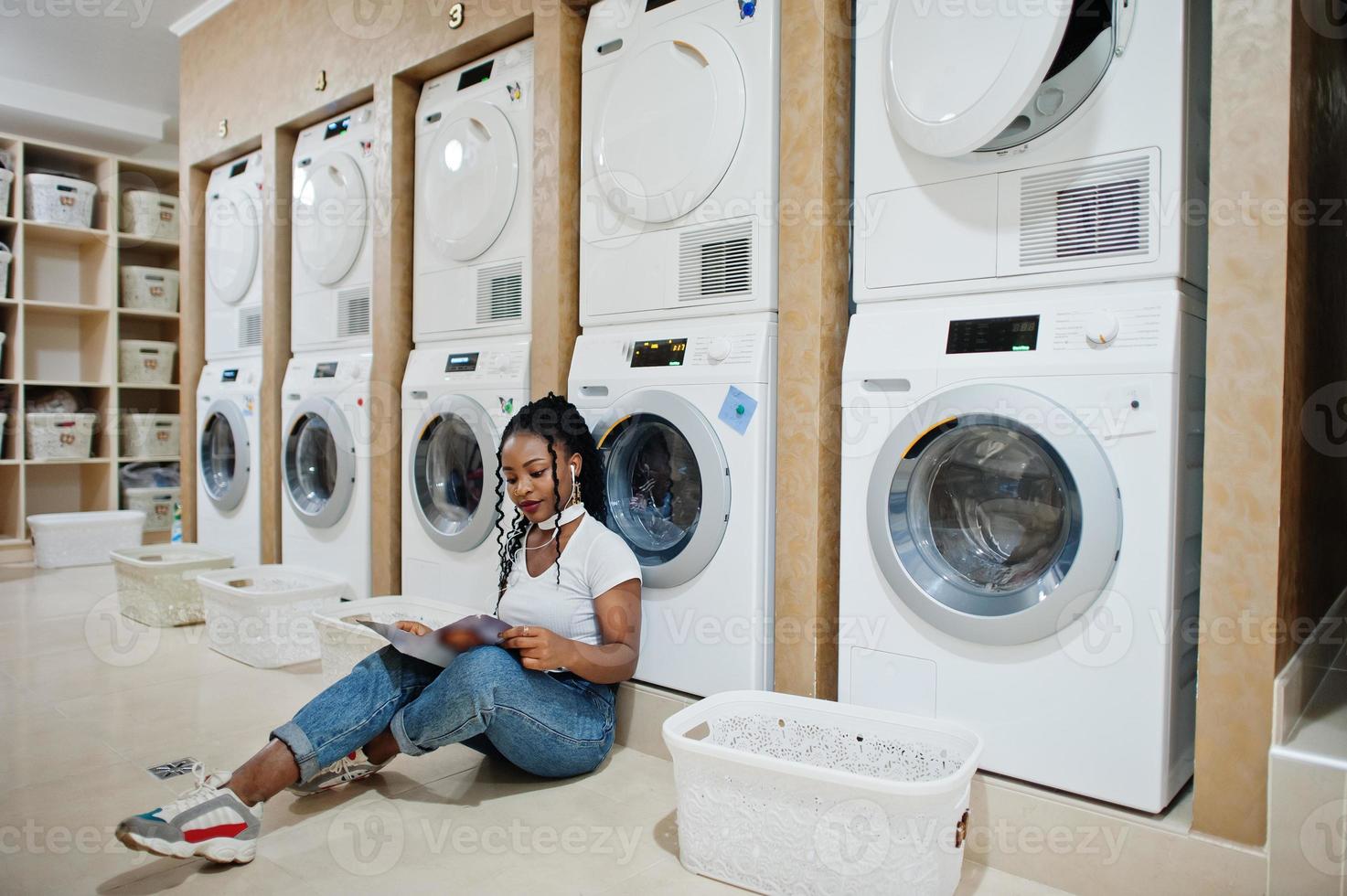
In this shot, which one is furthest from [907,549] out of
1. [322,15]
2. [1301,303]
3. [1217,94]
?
[322,15]

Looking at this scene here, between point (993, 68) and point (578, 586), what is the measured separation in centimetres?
137

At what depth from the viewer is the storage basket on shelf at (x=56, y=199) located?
489 centimetres

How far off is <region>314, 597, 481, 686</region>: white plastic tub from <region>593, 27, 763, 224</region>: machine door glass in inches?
52.5

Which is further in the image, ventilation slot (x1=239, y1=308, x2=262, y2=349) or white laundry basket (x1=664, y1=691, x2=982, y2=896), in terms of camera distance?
ventilation slot (x1=239, y1=308, x2=262, y2=349)

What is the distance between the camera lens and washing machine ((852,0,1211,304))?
1.56m

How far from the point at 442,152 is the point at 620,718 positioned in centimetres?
194

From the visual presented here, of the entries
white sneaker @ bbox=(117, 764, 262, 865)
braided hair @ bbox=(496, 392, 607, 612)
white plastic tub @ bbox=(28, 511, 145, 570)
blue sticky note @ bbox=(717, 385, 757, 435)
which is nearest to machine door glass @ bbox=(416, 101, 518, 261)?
braided hair @ bbox=(496, 392, 607, 612)

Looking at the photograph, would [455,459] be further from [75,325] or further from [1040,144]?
[75,325]

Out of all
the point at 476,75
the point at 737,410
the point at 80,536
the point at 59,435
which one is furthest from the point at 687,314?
the point at 59,435

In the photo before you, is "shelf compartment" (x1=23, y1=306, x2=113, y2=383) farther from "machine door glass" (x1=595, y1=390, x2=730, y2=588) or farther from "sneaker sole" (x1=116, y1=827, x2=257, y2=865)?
"sneaker sole" (x1=116, y1=827, x2=257, y2=865)

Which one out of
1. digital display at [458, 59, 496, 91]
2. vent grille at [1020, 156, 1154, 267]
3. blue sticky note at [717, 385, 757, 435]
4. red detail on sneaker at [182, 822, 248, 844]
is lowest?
red detail on sneaker at [182, 822, 248, 844]

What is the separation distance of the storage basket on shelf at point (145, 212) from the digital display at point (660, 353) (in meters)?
4.48

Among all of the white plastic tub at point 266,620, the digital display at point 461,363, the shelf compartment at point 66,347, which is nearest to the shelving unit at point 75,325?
the shelf compartment at point 66,347

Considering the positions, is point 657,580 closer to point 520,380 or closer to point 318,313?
point 520,380
